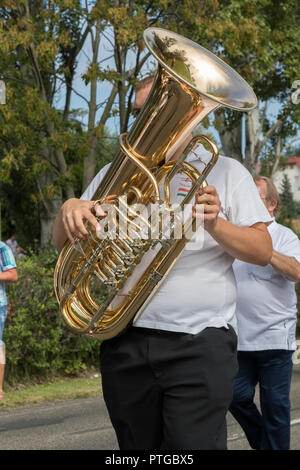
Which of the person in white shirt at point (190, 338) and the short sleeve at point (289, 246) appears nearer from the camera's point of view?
the person in white shirt at point (190, 338)

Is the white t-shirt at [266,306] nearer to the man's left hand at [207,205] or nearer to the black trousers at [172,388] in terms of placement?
the black trousers at [172,388]

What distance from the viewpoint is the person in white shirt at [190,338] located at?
92.6 inches

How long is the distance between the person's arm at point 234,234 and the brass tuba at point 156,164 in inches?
2.1

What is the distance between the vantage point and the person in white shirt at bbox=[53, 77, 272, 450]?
92.6 inches

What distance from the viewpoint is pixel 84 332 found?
256 centimetres

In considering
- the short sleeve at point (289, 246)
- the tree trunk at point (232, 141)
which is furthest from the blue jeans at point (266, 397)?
the tree trunk at point (232, 141)

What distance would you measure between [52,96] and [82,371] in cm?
553

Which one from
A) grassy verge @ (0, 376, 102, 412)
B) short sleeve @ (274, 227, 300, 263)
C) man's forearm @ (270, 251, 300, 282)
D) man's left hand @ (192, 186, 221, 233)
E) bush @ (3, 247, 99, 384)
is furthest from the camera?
bush @ (3, 247, 99, 384)

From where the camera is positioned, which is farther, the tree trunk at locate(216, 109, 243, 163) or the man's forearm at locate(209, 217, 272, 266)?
the tree trunk at locate(216, 109, 243, 163)

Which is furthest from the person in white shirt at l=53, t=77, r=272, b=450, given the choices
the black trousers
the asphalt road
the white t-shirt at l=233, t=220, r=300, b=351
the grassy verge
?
the grassy verge

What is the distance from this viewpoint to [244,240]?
7.76ft

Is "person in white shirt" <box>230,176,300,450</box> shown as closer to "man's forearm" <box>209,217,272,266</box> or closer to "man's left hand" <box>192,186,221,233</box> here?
"man's forearm" <box>209,217,272,266</box>

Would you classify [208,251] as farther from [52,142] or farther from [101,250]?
[52,142]
